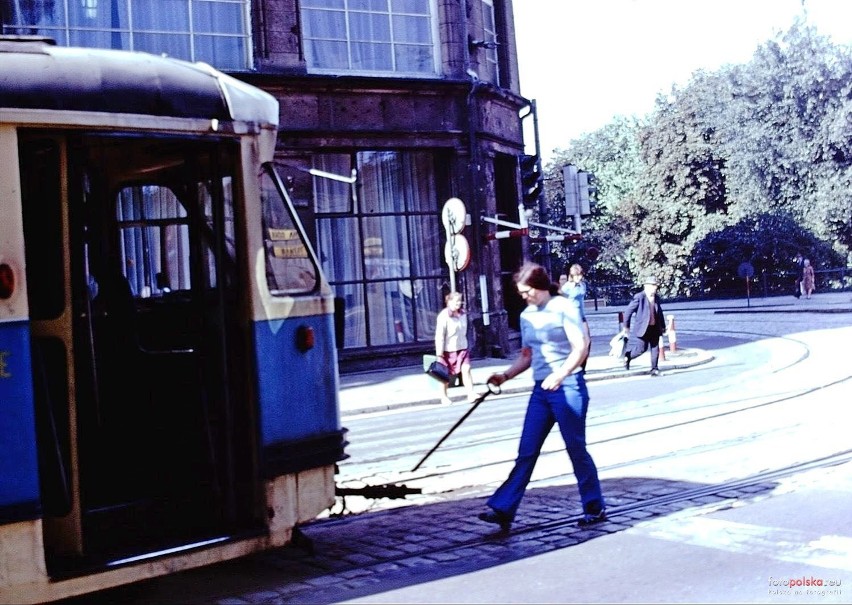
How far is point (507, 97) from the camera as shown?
80.1ft

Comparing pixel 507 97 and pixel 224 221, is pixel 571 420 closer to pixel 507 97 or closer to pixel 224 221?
pixel 224 221

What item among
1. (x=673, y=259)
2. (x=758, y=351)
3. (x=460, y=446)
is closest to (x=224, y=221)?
(x=460, y=446)

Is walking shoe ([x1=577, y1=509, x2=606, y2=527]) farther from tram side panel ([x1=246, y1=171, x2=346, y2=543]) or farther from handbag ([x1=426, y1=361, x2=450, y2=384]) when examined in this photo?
tram side panel ([x1=246, y1=171, x2=346, y2=543])

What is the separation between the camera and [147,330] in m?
6.24

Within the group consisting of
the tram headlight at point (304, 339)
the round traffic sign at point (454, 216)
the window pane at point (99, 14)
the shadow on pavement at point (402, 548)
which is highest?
the window pane at point (99, 14)

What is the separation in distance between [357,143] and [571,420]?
605 inches

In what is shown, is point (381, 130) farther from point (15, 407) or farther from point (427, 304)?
point (15, 407)

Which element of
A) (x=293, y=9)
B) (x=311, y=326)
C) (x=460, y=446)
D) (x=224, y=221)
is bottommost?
(x=460, y=446)

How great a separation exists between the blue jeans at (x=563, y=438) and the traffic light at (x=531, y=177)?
1763cm

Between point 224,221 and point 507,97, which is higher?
point 507,97

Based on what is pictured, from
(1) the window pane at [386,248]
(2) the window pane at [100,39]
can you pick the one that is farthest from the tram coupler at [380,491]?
(1) the window pane at [386,248]

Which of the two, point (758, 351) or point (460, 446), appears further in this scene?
point (758, 351)

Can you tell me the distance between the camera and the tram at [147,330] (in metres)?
5.02

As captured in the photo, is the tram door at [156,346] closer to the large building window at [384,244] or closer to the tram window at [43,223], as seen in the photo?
the tram window at [43,223]
